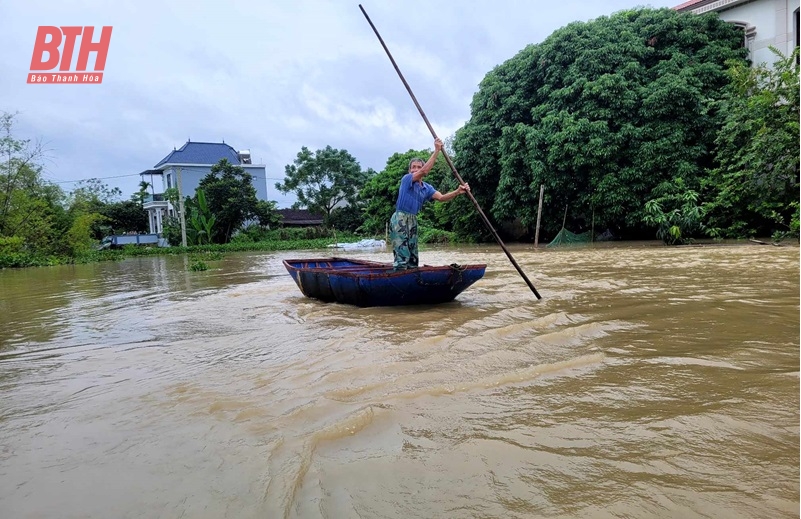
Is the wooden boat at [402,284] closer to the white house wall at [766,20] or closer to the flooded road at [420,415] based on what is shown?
the flooded road at [420,415]

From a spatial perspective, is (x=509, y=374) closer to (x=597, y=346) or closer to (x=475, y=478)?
(x=597, y=346)

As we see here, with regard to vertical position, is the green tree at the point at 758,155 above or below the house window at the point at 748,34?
below

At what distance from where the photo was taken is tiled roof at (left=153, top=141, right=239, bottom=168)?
31672 millimetres

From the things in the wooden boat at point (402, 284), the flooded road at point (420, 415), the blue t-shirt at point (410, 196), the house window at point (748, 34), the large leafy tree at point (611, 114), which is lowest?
the flooded road at point (420, 415)

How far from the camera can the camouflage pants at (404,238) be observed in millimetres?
5668

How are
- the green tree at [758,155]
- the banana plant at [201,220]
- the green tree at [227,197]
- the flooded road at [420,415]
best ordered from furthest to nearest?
the green tree at [227,197]
the banana plant at [201,220]
the green tree at [758,155]
the flooded road at [420,415]

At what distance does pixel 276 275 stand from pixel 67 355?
21.8 feet

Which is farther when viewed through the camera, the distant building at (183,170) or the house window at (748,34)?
the distant building at (183,170)

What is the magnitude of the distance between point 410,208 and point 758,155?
36.2ft

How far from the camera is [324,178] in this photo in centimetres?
3136

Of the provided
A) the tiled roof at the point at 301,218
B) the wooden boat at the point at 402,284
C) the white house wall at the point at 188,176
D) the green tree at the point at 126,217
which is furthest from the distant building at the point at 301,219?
the wooden boat at the point at 402,284

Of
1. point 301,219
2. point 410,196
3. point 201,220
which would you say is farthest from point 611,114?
point 301,219

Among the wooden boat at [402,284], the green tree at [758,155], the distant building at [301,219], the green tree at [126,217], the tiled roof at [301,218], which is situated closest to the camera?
the wooden boat at [402,284]

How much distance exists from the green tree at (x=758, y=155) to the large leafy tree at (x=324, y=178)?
20662mm
